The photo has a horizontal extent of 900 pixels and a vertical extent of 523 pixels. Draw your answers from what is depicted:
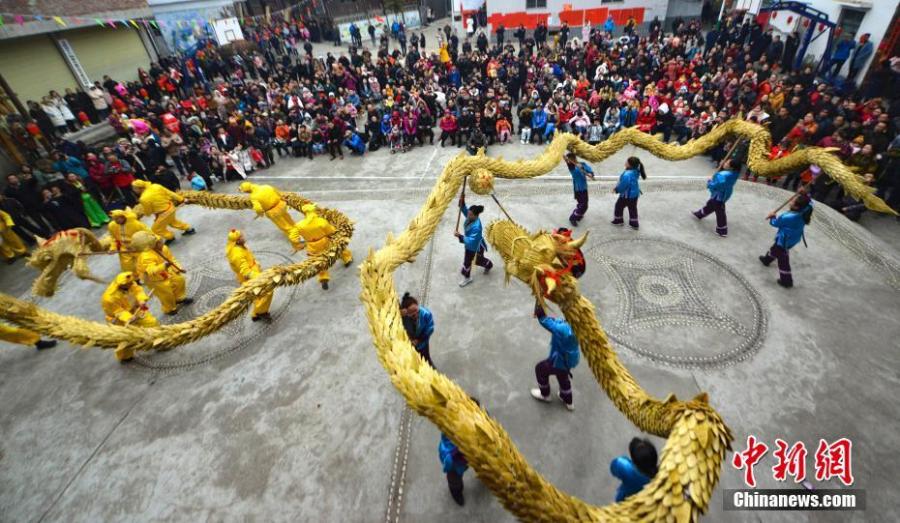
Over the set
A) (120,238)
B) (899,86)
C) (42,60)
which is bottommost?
(120,238)

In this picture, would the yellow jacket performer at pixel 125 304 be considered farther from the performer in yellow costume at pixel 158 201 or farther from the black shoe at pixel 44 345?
the performer in yellow costume at pixel 158 201

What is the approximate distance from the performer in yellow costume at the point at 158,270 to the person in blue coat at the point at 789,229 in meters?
9.76

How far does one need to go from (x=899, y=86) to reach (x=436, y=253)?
500 inches

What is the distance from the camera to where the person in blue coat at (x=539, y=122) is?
506 inches

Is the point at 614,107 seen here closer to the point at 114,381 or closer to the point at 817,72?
the point at 817,72

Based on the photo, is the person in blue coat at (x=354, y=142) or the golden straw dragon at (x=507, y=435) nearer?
the golden straw dragon at (x=507, y=435)

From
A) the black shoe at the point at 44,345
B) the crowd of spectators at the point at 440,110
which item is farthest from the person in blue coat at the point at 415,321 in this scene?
the crowd of spectators at the point at 440,110

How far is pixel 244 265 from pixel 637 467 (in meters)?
6.27

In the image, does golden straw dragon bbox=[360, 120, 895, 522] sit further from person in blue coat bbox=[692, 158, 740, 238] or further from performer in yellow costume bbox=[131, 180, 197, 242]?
performer in yellow costume bbox=[131, 180, 197, 242]

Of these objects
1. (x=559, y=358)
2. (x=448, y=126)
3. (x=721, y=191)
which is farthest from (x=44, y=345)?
(x=721, y=191)

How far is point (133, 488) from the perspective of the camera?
4676mm

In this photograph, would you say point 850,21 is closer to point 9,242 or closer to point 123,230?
point 123,230

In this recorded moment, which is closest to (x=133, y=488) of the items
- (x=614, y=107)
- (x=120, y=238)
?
(x=120, y=238)

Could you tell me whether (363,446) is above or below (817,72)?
below
